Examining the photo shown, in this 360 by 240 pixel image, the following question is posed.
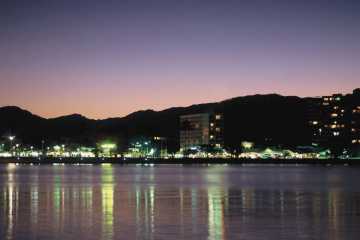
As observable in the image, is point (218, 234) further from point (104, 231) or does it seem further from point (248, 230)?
point (104, 231)

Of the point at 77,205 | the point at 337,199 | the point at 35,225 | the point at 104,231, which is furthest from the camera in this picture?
the point at 337,199

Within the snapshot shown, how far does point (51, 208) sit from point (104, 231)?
12.1 m

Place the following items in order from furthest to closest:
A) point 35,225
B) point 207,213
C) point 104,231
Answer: point 207,213 < point 35,225 < point 104,231

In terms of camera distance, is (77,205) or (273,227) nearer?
(273,227)

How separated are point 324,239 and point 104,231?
8.50 meters

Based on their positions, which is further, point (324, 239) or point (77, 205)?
point (77, 205)

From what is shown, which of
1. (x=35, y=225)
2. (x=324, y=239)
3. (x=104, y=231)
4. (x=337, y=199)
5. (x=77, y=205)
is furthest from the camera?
(x=337, y=199)

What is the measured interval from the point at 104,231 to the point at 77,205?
45.1ft

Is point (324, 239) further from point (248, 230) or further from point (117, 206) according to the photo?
point (117, 206)

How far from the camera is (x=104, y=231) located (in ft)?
89.1

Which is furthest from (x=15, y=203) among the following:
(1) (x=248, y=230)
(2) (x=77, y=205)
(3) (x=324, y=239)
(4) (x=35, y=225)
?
(3) (x=324, y=239)

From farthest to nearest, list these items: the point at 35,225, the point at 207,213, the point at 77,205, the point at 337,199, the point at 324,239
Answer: the point at 337,199 → the point at 77,205 → the point at 207,213 → the point at 35,225 → the point at 324,239

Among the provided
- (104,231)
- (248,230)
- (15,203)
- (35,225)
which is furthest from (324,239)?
(15,203)

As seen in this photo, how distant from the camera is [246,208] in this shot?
37.9m
